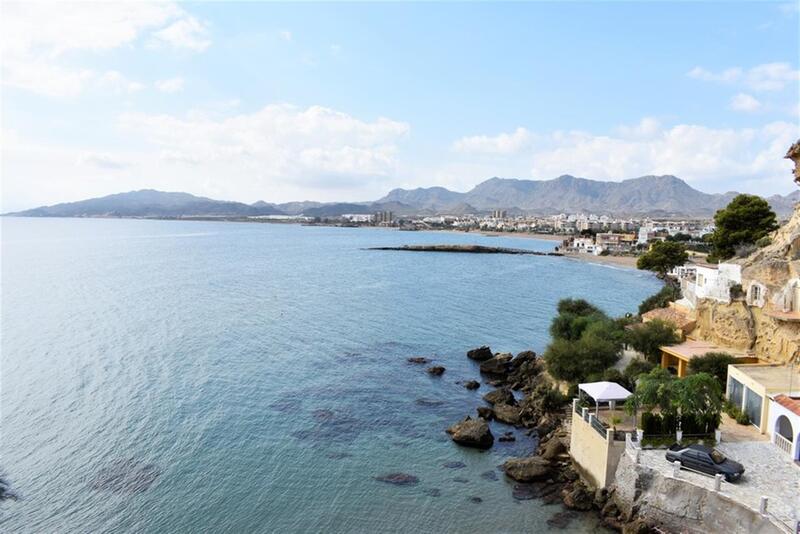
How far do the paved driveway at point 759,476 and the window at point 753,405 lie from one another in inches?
65.1

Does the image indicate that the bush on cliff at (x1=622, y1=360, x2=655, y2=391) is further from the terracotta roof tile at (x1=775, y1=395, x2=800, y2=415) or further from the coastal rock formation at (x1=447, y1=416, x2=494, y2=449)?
the coastal rock formation at (x1=447, y1=416, x2=494, y2=449)

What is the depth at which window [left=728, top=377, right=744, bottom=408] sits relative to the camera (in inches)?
853

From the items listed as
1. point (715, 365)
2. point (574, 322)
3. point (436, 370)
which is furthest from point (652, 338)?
point (436, 370)

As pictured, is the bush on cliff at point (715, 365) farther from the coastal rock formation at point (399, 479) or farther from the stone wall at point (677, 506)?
the coastal rock formation at point (399, 479)

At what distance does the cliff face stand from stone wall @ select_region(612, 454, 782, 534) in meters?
11.2

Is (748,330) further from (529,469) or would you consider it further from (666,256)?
(666,256)

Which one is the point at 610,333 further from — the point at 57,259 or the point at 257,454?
the point at 57,259

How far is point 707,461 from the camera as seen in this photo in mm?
16594

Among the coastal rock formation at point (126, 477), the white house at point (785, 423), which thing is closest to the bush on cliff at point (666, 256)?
the white house at point (785, 423)

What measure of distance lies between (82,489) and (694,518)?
2167 cm

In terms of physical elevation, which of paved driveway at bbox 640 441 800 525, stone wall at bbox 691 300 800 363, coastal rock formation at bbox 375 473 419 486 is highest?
stone wall at bbox 691 300 800 363

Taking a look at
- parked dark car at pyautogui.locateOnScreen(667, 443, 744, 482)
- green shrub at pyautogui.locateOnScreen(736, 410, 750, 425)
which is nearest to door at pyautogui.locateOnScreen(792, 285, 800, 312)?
green shrub at pyautogui.locateOnScreen(736, 410, 750, 425)

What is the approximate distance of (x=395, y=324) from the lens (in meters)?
49.4

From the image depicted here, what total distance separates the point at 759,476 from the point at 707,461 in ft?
5.44
